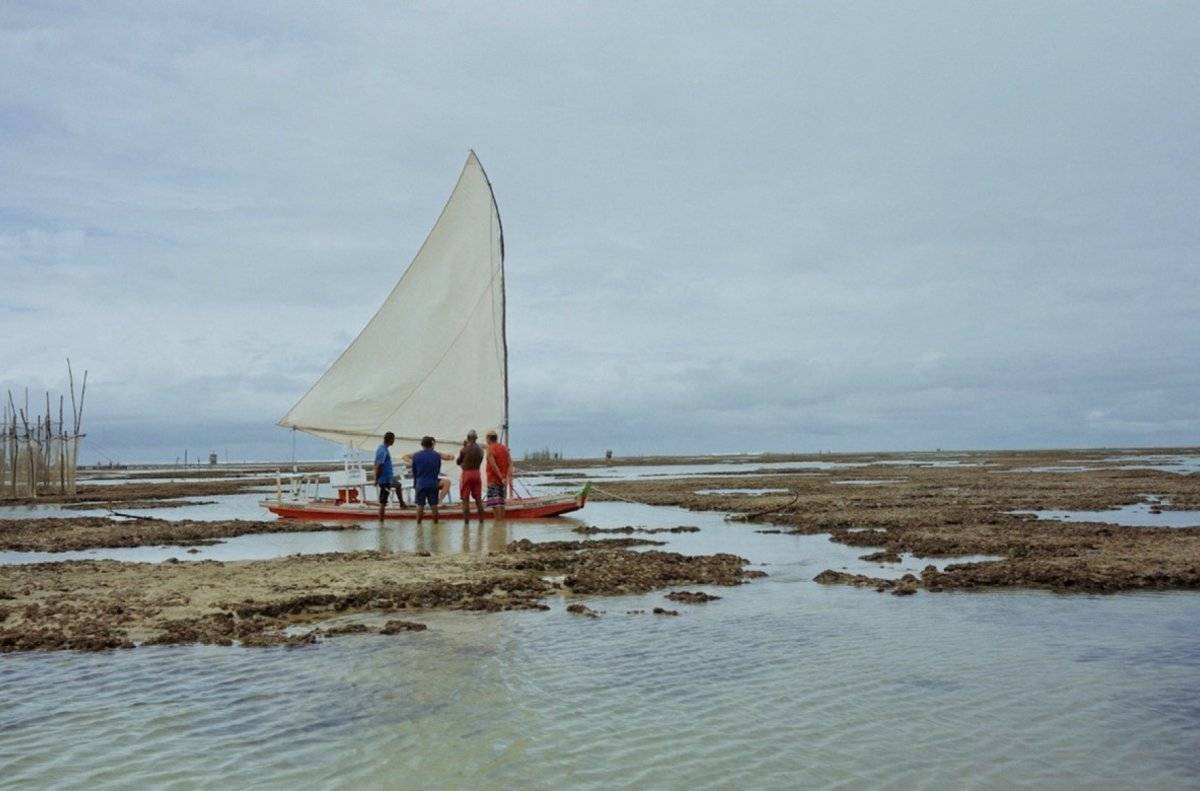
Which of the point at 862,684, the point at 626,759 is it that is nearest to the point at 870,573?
the point at 862,684

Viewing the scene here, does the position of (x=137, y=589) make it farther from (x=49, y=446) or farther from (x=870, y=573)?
(x=49, y=446)

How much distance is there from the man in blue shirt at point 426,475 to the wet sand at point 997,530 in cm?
843

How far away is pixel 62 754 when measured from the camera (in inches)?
265

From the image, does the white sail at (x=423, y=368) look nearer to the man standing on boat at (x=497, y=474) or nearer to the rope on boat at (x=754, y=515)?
the man standing on boat at (x=497, y=474)

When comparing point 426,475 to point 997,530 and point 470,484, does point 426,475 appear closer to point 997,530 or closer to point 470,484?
point 470,484

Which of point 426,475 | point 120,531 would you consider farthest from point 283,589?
point 120,531

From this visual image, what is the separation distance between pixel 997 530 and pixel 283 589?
1503 centimetres

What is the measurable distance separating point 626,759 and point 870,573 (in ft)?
32.1

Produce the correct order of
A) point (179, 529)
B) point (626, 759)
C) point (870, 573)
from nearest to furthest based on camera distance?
point (626, 759) → point (870, 573) → point (179, 529)

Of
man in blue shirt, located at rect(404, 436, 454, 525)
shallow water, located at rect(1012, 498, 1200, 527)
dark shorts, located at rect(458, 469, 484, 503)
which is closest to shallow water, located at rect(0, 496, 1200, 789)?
man in blue shirt, located at rect(404, 436, 454, 525)

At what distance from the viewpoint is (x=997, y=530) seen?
21.1m

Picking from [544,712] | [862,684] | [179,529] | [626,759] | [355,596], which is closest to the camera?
[626,759]

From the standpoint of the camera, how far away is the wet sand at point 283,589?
10570 mm

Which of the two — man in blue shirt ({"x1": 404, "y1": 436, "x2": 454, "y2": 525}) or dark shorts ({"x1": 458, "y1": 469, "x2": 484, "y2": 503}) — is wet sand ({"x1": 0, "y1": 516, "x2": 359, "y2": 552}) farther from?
dark shorts ({"x1": 458, "y1": 469, "x2": 484, "y2": 503})
